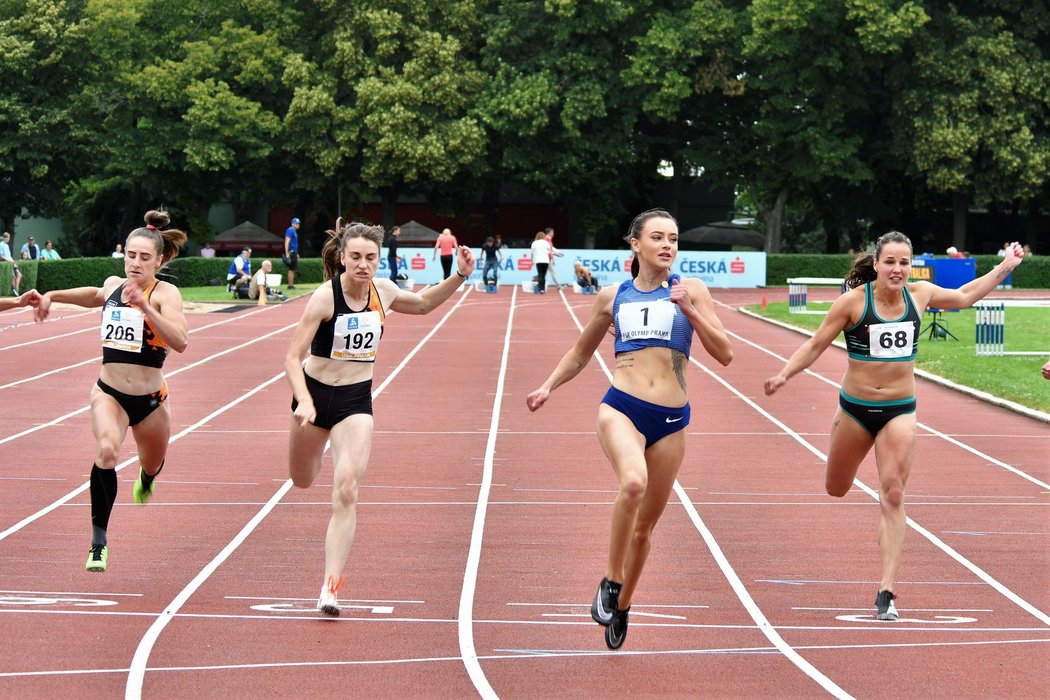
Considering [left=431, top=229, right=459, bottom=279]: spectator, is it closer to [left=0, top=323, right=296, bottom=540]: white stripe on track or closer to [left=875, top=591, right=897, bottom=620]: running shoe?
[left=0, top=323, right=296, bottom=540]: white stripe on track

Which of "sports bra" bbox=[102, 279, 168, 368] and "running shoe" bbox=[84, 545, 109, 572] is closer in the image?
"running shoe" bbox=[84, 545, 109, 572]

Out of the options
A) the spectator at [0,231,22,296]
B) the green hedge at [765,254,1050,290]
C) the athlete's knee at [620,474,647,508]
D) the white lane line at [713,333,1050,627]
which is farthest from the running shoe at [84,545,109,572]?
the green hedge at [765,254,1050,290]

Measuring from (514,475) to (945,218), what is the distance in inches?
1851

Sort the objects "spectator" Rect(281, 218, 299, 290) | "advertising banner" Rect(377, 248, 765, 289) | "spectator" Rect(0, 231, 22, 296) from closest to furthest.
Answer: "spectator" Rect(0, 231, 22, 296)
"spectator" Rect(281, 218, 299, 290)
"advertising banner" Rect(377, 248, 765, 289)

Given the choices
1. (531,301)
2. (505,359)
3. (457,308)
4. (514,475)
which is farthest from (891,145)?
(514,475)

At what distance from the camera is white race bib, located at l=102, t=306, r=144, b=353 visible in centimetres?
789

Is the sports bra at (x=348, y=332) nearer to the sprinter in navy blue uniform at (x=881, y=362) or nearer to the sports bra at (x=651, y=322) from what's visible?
the sports bra at (x=651, y=322)

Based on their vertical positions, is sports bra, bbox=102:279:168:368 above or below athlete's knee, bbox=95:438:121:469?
above

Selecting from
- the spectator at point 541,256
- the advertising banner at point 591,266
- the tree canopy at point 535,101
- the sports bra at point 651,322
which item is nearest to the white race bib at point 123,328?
the sports bra at point 651,322

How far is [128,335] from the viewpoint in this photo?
792 cm

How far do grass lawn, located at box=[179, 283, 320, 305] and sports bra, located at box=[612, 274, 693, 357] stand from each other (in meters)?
27.6

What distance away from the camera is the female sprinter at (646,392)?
6395 millimetres

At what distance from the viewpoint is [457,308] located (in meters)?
32.4

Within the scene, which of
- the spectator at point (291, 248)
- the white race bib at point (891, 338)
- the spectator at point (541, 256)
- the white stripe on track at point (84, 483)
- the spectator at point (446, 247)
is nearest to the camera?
the white race bib at point (891, 338)
